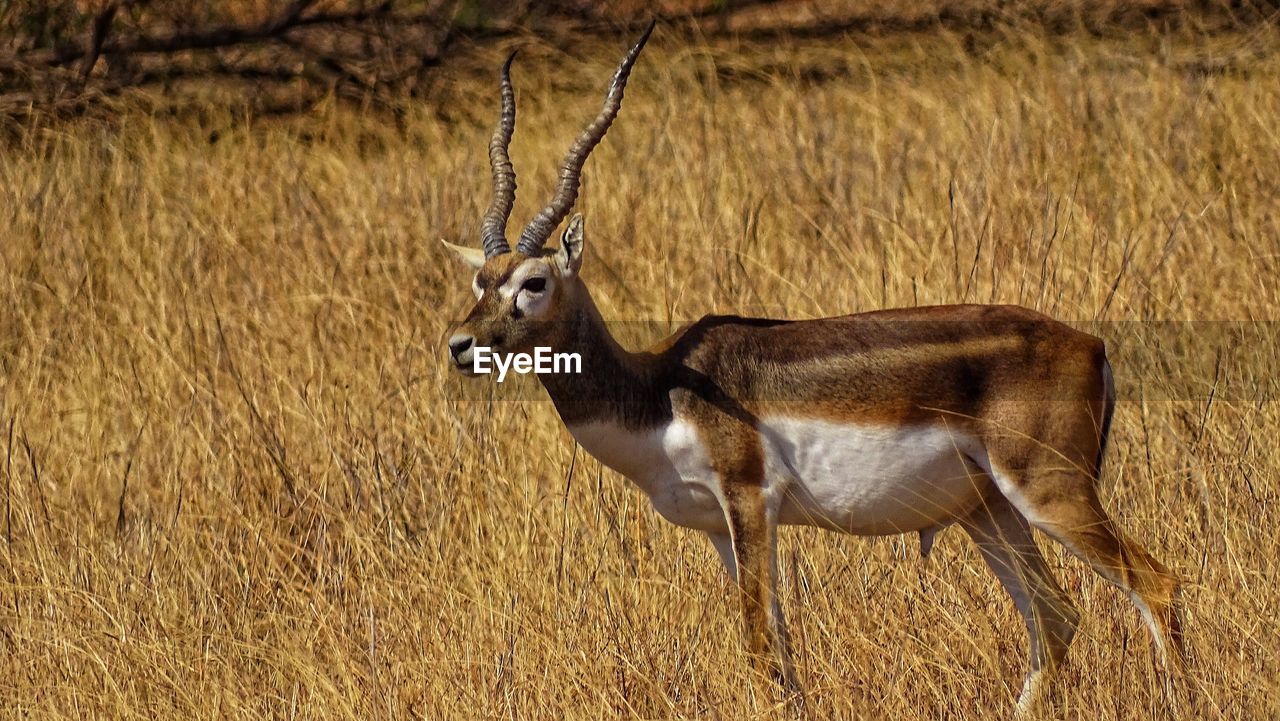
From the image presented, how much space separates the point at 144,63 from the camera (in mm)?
12430

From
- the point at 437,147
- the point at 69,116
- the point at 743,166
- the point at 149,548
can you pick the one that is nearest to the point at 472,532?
the point at 149,548

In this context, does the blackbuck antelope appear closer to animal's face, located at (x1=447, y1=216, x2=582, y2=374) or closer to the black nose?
animal's face, located at (x1=447, y1=216, x2=582, y2=374)

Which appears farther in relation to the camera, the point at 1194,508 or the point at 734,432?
the point at 1194,508

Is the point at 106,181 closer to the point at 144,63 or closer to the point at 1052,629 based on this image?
the point at 144,63

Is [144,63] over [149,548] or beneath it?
over

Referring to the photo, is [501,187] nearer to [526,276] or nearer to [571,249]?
[571,249]

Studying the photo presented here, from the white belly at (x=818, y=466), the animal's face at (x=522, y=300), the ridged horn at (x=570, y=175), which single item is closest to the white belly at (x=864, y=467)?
the white belly at (x=818, y=466)

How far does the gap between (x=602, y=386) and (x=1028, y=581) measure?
1.48 meters

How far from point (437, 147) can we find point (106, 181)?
200cm

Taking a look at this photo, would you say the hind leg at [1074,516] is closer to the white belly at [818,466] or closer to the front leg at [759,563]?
the white belly at [818,466]

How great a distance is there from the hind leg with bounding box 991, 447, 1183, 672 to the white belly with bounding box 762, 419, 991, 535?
0.17m

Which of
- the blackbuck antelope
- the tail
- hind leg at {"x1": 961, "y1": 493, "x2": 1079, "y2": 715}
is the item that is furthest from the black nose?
the tail

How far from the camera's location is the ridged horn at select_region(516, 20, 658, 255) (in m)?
5.18

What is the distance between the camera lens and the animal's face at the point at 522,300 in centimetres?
500
